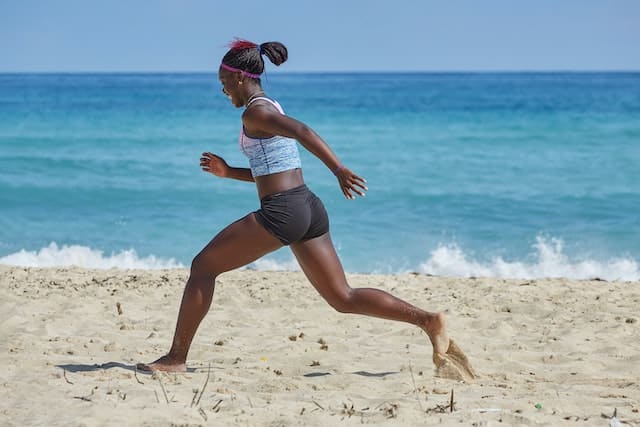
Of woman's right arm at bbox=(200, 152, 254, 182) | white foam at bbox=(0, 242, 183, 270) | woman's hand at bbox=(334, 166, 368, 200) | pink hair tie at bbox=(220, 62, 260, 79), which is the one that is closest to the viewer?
woman's hand at bbox=(334, 166, 368, 200)

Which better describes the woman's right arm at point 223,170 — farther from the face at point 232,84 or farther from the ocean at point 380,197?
the ocean at point 380,197

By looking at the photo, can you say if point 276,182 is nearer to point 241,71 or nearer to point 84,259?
point 241,71

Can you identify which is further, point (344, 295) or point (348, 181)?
point (344, 295)

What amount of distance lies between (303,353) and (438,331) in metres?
1.16

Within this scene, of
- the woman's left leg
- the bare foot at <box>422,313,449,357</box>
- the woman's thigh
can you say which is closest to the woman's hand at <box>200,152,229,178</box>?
the woman's thigh

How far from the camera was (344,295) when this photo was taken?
16.1 feet

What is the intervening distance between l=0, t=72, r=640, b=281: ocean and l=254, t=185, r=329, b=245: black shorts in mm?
6821

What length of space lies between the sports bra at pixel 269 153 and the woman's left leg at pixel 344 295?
42cm

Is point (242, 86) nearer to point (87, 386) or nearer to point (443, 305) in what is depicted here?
point (87, 386)

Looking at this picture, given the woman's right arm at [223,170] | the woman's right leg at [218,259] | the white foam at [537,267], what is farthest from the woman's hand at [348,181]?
the white foam at [537,267]

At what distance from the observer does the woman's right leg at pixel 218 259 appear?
4770 millimetres

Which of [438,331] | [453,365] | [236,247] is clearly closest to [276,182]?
[236,247]

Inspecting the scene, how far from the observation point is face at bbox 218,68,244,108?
15.9ft

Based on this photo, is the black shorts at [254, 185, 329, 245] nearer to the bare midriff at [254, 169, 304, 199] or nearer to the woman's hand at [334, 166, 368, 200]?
the bare midriff at [254, 169, 304, 199]
